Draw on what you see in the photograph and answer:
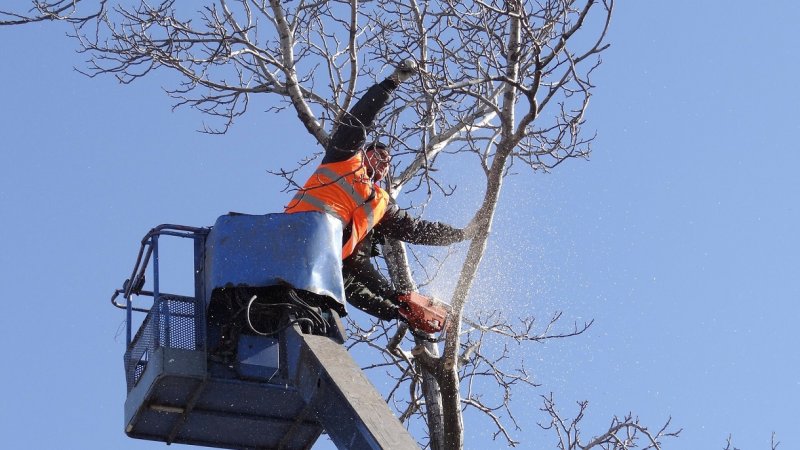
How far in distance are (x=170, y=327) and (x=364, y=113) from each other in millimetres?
1784

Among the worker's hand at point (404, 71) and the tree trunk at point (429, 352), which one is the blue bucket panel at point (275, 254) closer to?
the worker's hand at point (404, 71)

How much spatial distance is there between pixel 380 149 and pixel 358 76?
1.73 metres

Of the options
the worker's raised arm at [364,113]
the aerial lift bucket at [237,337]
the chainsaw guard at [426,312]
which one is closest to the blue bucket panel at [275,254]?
the aerial lift bucket at [237,337]

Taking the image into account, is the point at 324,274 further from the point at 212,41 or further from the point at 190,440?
the point at 212,41

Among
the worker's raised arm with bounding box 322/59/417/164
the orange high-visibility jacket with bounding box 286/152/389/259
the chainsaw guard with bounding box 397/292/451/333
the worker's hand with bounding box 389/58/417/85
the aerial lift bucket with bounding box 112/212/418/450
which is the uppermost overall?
the worker's hand with bounding box 389/58/417/85

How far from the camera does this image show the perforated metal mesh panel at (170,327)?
7.48 meters

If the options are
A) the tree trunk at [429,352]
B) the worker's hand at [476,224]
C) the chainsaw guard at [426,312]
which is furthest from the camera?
the tree trunk at [429,352]

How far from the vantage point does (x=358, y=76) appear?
10320 millimetres

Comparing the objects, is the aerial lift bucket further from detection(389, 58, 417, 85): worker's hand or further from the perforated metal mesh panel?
detection(389, 58, 417, 85): worker's hand

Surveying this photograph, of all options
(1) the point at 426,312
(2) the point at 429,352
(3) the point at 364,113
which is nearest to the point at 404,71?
(3) the point at 364,113

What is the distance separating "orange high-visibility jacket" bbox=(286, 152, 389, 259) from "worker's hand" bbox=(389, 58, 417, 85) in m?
0.50

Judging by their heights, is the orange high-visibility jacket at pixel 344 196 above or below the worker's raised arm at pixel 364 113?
below

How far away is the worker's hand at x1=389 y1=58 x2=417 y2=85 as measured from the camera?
8.39m

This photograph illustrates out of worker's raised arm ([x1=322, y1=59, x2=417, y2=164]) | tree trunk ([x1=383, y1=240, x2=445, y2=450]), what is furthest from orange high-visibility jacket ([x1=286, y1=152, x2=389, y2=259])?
tree trunk ([x1=383, y1=240, x2=445, y2=450])
